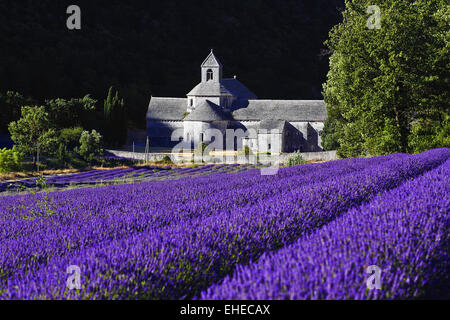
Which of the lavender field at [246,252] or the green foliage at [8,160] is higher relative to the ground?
the green foliage at [8,160]

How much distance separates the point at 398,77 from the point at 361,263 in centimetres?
1765

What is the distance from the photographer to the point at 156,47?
256ft

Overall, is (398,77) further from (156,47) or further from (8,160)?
(156,47)

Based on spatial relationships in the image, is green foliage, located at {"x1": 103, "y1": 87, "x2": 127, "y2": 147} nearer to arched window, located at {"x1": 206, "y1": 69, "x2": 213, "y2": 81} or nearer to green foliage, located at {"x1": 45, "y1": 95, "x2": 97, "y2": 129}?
green foliage, located at {"x1": 45, "y1": 95, "x2": 97, "y2": 129}

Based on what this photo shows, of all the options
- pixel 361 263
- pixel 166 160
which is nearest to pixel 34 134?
pixel 166 160

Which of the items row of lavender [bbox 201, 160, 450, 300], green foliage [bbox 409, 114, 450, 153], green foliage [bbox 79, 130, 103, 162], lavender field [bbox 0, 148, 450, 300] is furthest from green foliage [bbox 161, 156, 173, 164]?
row of lavender [bbox 201, 160, 450, 300]

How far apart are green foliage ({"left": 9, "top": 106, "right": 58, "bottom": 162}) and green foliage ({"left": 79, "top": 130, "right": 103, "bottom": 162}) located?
200cm

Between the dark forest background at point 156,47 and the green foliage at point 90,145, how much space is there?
25681 mm

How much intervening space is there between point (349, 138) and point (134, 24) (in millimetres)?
70785

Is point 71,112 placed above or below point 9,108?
below

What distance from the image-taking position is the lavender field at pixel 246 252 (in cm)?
274

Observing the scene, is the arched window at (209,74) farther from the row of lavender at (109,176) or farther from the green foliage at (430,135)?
the green foliage at (430,135)

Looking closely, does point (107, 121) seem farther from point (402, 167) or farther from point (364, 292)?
point (364, 292)

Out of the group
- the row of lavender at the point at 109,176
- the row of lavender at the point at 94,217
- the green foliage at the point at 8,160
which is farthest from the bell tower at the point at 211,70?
the row of lavender at the point at 94,217
